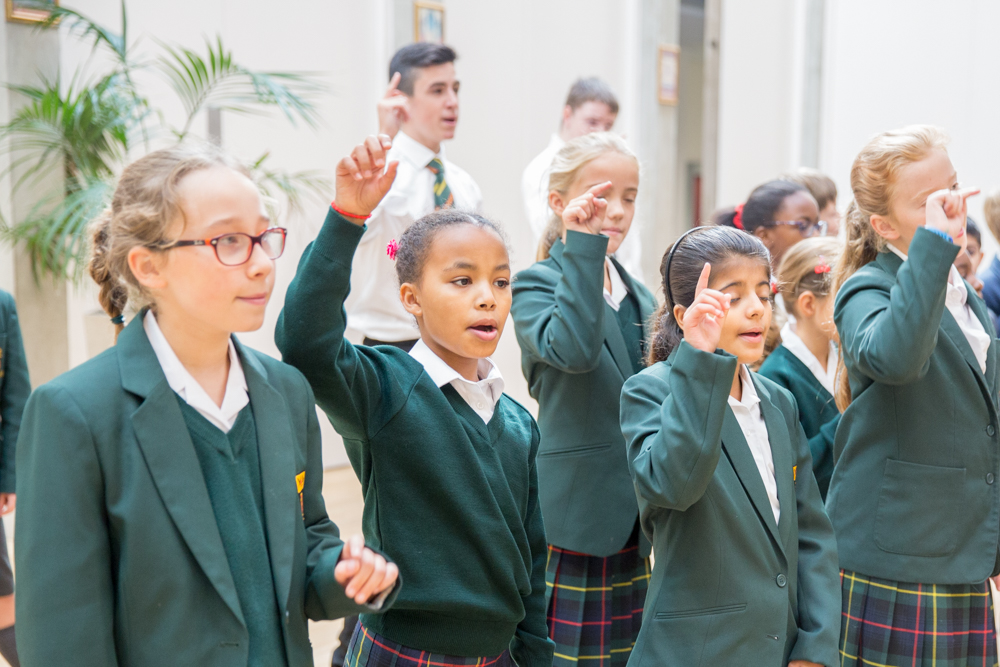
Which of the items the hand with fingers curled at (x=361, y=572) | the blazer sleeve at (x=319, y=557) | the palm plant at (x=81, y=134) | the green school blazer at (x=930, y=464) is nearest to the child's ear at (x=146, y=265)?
the blazer sleeve at (x=319, y=557)

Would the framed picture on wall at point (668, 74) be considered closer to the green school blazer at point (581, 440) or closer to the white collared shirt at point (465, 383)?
the green school blazer at point (581, 440)

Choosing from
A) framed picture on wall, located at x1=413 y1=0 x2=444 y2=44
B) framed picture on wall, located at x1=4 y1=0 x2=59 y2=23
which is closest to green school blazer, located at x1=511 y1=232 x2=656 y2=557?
framed picture on wall, located at x1=4 y1=0 x2=59 y2=23

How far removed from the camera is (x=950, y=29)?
6.29 m

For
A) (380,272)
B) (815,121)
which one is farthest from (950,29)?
(380,272)

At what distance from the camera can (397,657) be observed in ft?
4.88

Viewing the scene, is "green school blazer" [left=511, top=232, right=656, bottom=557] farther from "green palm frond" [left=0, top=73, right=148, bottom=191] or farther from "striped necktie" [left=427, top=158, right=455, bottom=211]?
"green palm frond" [left=0, top=73, right=148, bottom=191]

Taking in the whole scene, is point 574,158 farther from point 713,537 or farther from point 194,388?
point 194,388

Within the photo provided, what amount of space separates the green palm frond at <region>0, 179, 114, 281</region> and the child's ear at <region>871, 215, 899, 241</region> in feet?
8.44

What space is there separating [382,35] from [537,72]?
1123 millimetres

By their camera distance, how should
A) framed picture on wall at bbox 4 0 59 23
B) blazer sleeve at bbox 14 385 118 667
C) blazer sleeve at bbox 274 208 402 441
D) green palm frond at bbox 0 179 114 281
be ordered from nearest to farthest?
blazer sleeve at bbox 14 385 118 667 < blazer sleeve at bbox 274 208 402 441 < green palm frond at bbox 0 179 114 281 < framed picture on wall at bbox 4 0 59 23

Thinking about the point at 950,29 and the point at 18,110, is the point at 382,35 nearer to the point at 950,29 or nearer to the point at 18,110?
the point at 18,110

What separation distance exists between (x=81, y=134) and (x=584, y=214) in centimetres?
254

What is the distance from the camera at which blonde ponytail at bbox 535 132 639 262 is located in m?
2.27

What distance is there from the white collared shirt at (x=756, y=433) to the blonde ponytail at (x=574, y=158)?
2.39 feet
